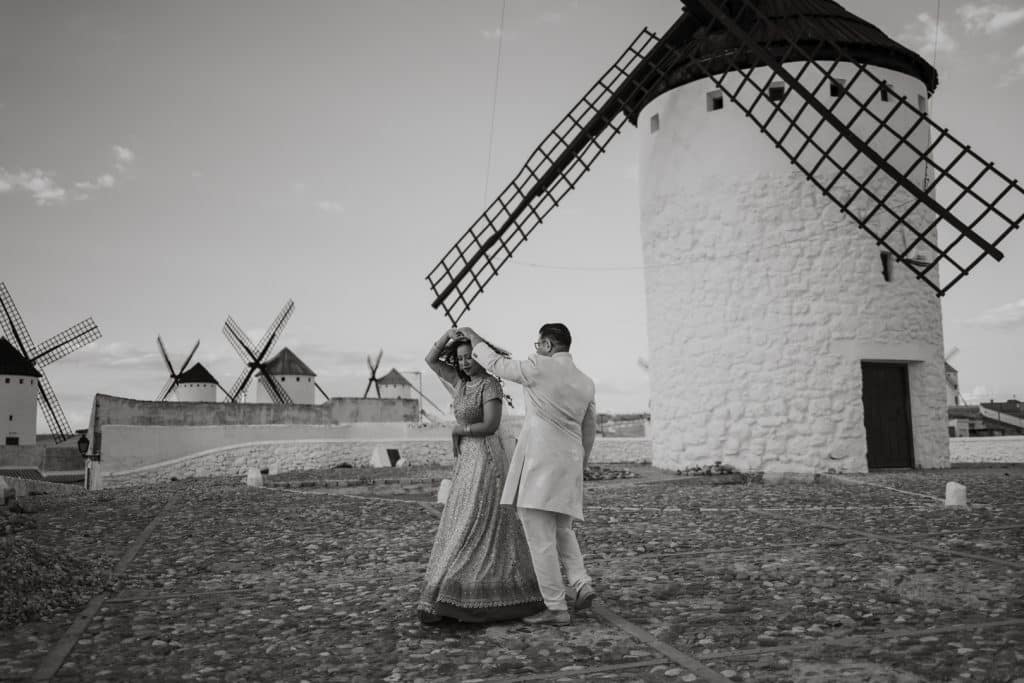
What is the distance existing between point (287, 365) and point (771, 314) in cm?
3832

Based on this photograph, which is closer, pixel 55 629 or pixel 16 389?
pixel 55 629

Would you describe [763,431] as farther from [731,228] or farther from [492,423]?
[492,423]

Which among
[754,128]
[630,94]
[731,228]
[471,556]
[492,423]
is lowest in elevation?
[471,556]

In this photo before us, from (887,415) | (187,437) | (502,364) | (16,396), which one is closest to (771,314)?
(887,415)

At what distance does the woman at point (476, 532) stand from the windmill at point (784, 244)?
10.8 metres

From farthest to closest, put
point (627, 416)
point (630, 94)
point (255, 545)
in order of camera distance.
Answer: point (627, 416)
point (630, 94)
point (255, 545)

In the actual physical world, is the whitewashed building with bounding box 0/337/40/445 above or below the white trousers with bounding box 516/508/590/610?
above

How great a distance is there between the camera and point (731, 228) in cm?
1507

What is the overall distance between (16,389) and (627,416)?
124 ft

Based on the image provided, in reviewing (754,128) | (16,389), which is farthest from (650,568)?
(16,389)

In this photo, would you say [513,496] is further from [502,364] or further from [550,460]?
[502,364]

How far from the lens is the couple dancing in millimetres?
4539

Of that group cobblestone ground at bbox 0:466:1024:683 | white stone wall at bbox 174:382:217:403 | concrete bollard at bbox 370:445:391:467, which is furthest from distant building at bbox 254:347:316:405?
cobblestone ground at bbox 0:466:1024:683

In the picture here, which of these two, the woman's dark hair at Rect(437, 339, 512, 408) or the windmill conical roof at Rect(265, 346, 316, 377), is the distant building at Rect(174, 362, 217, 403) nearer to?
the windmill conical roof at Rect(265, 346, 316, 377)
